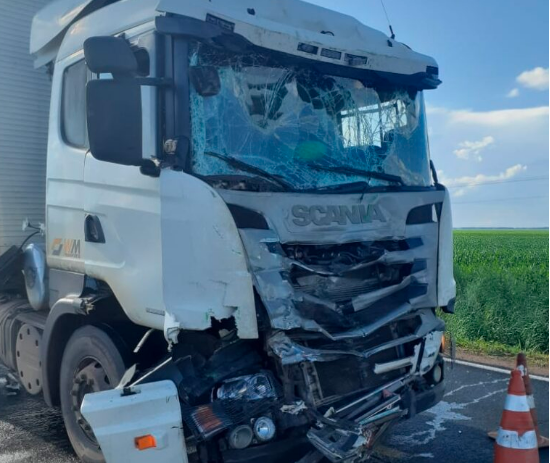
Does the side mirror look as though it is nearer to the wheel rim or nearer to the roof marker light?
the roof marker light

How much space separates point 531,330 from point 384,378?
5460 millimetres

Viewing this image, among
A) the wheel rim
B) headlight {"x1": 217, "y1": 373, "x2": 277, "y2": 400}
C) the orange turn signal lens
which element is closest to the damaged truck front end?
headlight {"x1": 217, "y1": 373, "x2": 277, "y2": 400}

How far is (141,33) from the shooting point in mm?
3701

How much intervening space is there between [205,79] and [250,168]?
569 millimetres

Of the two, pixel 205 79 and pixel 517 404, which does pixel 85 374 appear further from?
pixel 517 404

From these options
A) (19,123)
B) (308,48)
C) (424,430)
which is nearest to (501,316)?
(424,430)

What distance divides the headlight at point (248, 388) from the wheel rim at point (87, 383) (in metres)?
0.85

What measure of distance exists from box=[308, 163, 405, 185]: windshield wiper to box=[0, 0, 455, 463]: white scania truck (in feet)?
0.04

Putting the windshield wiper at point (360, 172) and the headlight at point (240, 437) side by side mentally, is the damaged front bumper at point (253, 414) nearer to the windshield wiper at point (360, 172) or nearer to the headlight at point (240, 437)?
the headlight at point (240, 437)

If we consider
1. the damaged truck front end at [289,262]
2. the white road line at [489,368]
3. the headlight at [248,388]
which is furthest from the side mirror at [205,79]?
the white road line at [489,368]

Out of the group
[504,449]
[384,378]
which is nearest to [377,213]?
[384,378]

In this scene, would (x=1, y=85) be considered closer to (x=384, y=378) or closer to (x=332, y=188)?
(x=332, y=188)

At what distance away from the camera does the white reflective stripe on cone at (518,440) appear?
4.01m

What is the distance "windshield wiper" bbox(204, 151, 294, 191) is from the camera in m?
3.65
